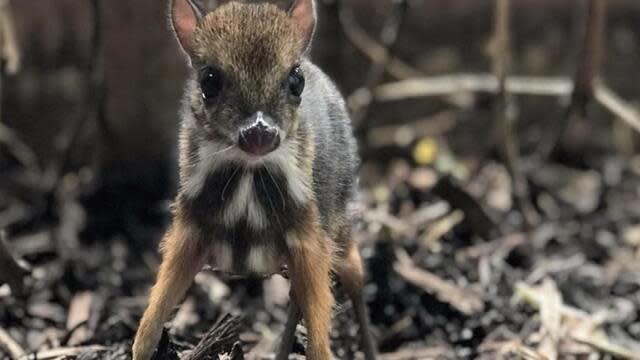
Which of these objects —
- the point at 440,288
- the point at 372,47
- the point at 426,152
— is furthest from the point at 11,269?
the point at 372,47

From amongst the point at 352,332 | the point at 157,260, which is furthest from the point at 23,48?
the point at 352,332

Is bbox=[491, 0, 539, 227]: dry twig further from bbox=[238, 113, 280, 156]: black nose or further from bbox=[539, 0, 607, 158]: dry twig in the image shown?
bbox=[238, 113, 280, 156]: black nose

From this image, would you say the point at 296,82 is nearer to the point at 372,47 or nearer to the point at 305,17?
the point at 305,17

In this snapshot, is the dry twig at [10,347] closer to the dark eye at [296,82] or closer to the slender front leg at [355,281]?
the slender front leg at [355,281]

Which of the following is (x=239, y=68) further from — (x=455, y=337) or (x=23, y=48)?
(x=23, y=48)

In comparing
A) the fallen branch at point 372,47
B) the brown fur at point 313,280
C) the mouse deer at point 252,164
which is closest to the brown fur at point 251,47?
the mouse deer at point 252,164
